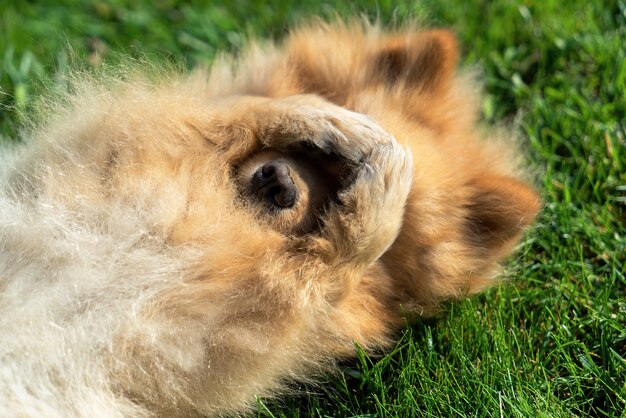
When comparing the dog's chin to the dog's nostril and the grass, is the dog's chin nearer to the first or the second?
the dog's nostril

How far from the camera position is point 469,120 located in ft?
10.4

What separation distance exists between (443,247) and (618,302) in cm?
77

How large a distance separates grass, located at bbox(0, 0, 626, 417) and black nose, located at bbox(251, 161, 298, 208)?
665mm

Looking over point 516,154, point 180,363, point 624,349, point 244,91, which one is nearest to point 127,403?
point 180,363

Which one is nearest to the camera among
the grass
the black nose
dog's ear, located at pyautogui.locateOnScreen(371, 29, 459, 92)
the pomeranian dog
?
the pomeranian dog

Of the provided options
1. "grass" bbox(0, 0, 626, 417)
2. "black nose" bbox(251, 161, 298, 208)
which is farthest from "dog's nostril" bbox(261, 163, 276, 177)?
"grass" bbox(0, 0, 626, 417)

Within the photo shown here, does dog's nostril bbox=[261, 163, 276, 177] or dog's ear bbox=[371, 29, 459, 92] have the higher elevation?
dog's ear bbox=[371, 29, 459, 92]

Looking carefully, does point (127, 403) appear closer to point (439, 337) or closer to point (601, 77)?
point (439, 337)

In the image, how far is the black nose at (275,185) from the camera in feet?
8.22

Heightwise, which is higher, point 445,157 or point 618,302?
point 445,157

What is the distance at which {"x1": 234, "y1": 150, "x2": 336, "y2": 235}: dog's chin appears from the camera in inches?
99.0

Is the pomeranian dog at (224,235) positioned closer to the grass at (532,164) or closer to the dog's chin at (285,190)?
the dog's chin at (285,190)

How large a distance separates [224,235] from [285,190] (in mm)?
261

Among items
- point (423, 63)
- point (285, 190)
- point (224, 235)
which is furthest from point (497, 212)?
point (224, 235)
